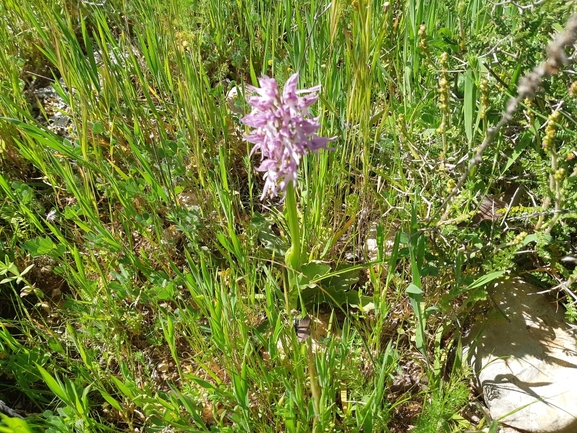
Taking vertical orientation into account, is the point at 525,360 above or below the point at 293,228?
Answer: below

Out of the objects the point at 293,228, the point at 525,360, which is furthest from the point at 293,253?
the point at 525,360

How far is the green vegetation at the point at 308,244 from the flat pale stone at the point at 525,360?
0.08 metres

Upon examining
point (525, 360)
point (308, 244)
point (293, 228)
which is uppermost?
point (293, 228)

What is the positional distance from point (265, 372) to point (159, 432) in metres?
0.44

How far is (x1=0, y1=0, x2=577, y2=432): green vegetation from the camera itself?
56.7 inches

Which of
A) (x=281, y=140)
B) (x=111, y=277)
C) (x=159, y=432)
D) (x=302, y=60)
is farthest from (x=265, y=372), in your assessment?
(x=302, y=60)

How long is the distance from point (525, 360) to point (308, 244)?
0.82m

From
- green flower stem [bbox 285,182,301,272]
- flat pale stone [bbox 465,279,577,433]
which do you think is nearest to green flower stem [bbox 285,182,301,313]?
green flower stem [bbox 285,182,301,272]

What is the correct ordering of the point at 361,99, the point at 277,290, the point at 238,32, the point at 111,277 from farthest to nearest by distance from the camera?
the point at 238,32, the point at 111,277, the point at 361,99, the point at 277,290

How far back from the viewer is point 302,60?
72.6 inches

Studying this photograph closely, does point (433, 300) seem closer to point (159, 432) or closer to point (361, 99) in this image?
point (361, 99)

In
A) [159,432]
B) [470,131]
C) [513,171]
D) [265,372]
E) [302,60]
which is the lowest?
[159,432]

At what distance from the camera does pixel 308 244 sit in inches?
71.1

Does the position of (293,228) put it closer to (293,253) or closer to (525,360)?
(293,253)
